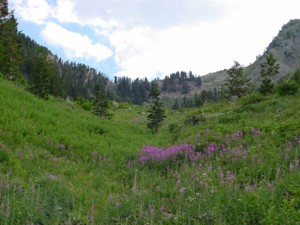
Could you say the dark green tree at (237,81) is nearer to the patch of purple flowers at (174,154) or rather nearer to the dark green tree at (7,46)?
the dark green tree at (7,46)

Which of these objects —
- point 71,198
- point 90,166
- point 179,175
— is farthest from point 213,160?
point 71,198

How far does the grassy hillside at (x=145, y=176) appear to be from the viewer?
5082mm

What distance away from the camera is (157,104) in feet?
93.6

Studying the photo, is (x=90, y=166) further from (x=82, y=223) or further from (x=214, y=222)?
(x=214, y=222)

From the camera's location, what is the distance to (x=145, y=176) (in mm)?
8805

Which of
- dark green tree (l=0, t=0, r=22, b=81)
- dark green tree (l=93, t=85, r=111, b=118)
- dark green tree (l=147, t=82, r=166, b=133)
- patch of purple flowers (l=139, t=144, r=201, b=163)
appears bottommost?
patch of purple flowers (l=139, t=144, r=201, b=163)

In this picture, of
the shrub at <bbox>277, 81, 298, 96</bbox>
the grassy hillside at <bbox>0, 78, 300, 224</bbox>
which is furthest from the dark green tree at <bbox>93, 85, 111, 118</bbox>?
the grassy hillside at <bbox>0, 78, 300, 224</bbox>

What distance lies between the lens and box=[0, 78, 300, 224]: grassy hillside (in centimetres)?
508

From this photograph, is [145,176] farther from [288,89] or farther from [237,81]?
[237,81]


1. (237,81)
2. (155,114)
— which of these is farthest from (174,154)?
(237,81)

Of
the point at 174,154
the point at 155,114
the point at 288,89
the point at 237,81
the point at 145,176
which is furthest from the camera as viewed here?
the point at 237,81

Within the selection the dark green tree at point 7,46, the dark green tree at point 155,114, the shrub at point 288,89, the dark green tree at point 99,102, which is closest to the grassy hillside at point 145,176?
the shrub at point 288,89

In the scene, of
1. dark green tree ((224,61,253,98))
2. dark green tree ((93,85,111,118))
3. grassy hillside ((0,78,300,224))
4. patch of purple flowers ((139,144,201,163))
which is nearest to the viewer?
grassy hillside ((0,78,300,224))

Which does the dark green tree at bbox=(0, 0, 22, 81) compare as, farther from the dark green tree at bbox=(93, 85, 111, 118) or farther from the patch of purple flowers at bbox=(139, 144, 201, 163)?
the patch of purple flowers at bbox=(139, 144, 201, 163)
